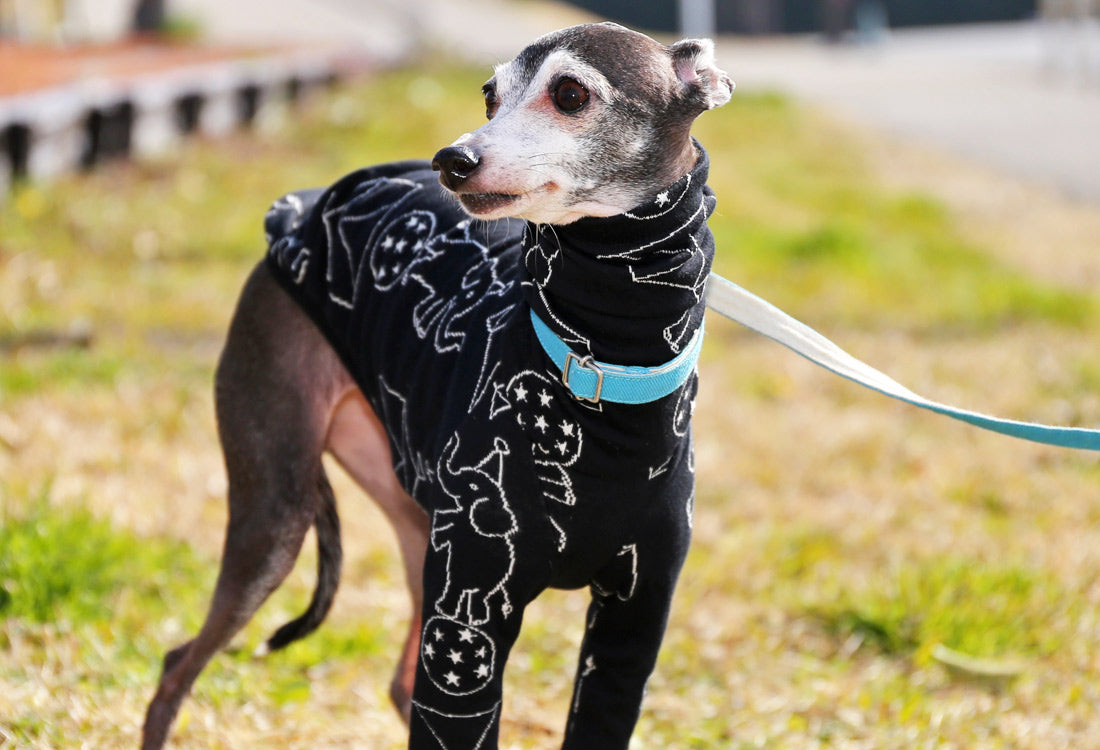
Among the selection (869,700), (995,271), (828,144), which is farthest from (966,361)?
(828,144)

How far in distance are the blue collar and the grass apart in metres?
1.30

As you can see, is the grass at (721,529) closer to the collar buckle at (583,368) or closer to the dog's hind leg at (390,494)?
the dog's hind leg at (390,494)

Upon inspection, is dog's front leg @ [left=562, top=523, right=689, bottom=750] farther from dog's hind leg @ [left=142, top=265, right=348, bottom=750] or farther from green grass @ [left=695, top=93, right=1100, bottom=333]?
green grass @ [left=695, top=93, right=1100, bottom=333]

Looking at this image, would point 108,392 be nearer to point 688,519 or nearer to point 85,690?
point 85,690

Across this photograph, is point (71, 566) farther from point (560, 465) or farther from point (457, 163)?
point (457, 163)

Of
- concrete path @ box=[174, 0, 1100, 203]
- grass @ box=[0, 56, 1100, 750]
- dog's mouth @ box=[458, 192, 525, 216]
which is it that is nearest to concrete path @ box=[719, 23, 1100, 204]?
concrete path @ box=[174, 0, 1100, 203]

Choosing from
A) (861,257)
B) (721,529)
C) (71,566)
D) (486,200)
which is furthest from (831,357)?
(861,257)

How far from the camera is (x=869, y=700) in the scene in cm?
356

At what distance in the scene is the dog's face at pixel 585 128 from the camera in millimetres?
2379

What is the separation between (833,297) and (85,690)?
515cm

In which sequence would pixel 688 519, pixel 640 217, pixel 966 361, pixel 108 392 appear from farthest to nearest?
pixel 966 361 < pixel 108 392 < pixel 688 519 < pixel 640 217

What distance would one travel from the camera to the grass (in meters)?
3.45

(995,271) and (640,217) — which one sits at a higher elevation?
(640,217)

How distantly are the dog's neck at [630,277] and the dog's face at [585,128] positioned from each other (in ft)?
0.17
